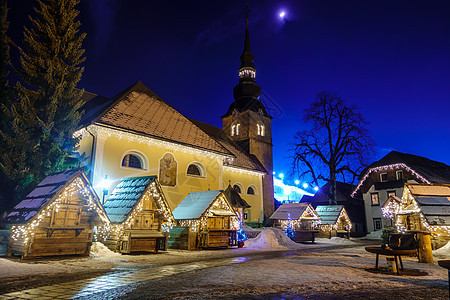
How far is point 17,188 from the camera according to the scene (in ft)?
49.4

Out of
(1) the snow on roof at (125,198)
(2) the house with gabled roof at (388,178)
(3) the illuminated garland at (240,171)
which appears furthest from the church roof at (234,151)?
(1) the snow on roof at (125,198)

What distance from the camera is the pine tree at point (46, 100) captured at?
1498cm

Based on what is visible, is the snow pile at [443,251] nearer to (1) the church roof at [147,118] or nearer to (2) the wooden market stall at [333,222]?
(2) the wooden market stall at [333,222]

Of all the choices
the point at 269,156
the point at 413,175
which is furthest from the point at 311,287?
the point at 269,156

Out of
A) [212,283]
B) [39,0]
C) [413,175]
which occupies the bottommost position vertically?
[212,283]

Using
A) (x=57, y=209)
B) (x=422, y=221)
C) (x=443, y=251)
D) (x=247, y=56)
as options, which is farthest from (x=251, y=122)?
(x=57, y=209)

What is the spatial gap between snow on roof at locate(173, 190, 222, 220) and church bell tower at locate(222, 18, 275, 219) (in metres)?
20.0

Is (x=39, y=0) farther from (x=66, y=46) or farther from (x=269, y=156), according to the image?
(x=269, y=156)

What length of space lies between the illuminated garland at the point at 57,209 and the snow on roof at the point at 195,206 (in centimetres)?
527

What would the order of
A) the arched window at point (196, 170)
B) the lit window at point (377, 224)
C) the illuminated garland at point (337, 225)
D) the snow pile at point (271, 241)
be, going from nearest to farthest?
1. the snow pile at point (271, 241)
2. the arched window at point (196, 170)
3. the illuminated garland at point (337, 225)
4. the lit window at point (377, 224)

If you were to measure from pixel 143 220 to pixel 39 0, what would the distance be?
506 inches

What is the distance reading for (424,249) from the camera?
37.2 feet

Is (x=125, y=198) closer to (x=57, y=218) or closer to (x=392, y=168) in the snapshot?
(x=57, y=218)

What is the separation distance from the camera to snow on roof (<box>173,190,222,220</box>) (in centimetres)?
1715
